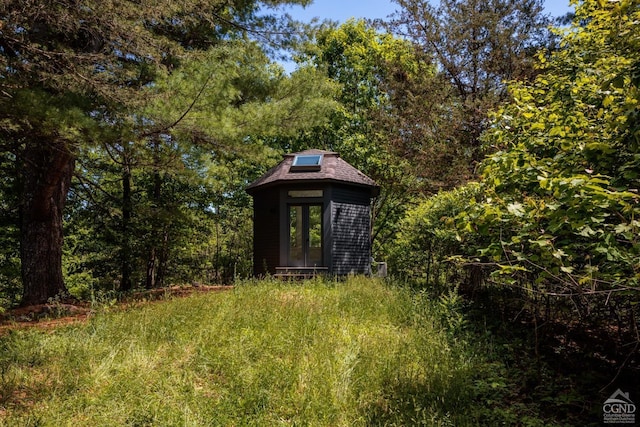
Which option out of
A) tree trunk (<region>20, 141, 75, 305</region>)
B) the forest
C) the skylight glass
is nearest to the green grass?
the forest

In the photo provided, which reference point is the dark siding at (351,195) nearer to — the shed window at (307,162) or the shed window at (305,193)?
the shed window at (305,193)

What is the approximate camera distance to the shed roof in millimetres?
11273

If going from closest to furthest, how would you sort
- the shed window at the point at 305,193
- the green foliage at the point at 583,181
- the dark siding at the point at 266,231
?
the green foliage at the point at 583,181, the shed window at the point at 305,193, the dark siding at the point at 266,231

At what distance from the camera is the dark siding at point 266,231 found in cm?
1181

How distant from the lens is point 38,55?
523cm

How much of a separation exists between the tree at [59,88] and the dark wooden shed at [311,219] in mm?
5031

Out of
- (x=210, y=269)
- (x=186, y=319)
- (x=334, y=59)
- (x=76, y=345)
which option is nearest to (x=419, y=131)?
(x=334, y=59)

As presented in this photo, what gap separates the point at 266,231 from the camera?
39.8ft

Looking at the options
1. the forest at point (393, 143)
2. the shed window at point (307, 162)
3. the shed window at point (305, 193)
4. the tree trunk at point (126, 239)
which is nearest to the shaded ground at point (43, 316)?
the forest at point (393, 143)

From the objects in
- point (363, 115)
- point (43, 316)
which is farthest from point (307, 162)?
point (43, 316)

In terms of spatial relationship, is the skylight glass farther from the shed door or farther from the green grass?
the green grass

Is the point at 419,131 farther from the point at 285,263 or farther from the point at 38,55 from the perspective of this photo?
the point at 38,55

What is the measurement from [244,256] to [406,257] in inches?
416

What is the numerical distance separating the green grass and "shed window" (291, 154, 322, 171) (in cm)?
648
